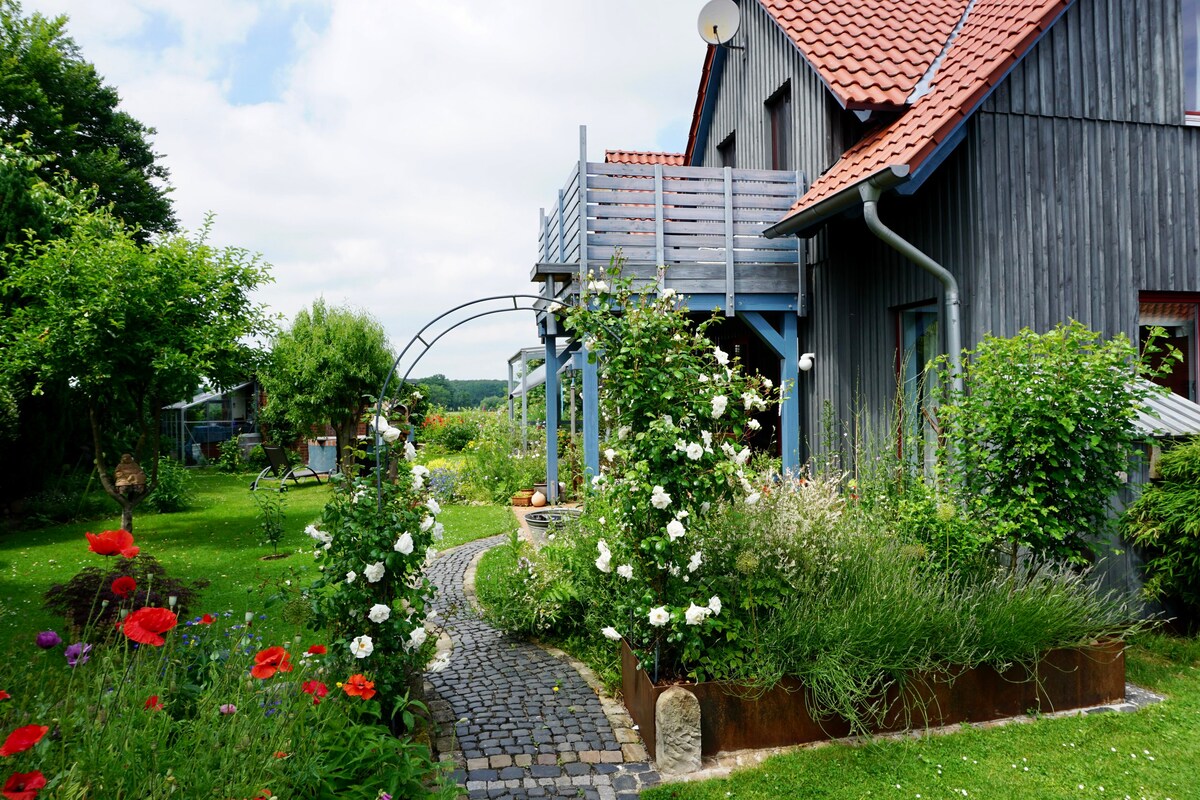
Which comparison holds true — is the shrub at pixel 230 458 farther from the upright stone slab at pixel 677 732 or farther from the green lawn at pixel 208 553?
the upright stone slab at pixel 677 732

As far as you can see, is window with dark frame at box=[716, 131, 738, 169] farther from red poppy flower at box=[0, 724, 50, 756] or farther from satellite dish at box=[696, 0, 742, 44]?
red poppy flower at box=[0, 724, 50, 756]

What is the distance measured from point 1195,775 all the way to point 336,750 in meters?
3.92

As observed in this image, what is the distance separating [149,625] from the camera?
2.14 metres

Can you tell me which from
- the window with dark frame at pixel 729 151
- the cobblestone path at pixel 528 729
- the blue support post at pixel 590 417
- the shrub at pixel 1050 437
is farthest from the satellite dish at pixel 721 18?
the cobblestone path at pixel 528 729

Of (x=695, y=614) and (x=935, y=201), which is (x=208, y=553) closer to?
(x=695, y=614)

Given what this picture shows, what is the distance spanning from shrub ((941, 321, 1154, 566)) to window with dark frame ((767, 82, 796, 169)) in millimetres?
4477

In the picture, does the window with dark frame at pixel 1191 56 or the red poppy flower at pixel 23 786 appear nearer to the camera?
the red poppy flower at pixel 23 786

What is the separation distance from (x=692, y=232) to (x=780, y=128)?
7.79 ft

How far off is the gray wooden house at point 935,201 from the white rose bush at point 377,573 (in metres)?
4.02

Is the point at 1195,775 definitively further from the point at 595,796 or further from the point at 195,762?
the point at 195,762

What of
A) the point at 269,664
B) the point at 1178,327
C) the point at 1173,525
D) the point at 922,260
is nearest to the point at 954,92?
the point at 922,260

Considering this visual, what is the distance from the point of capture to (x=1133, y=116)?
20.1 ft

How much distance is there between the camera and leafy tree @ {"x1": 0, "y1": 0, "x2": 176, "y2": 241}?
734 inches

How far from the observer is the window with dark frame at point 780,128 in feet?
27.8
